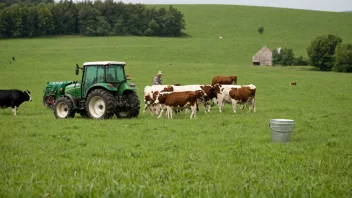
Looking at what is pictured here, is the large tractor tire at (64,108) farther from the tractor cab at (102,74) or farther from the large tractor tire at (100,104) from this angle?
the large tractor tire at (100,104)

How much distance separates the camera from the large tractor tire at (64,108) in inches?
655

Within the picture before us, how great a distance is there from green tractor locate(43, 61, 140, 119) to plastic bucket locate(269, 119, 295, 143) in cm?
693

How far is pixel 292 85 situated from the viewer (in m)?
36.6

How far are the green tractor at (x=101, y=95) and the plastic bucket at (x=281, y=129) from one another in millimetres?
6928

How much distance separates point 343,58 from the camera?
58.1m

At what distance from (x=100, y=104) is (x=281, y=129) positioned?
7.90m

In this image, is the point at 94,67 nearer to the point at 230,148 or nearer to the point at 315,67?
the point at 230,148

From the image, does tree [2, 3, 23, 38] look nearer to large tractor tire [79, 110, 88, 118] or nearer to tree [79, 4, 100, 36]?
tree [79, 4, 100, 36]

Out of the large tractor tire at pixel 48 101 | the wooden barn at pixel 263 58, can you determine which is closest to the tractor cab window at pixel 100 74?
the large tractor tire at pixel 48 101

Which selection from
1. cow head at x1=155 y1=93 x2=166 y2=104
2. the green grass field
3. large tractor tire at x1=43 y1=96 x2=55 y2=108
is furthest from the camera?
large tractor tire at x1=43 y1=96 x2=55 y2=108

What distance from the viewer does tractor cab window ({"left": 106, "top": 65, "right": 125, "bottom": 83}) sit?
16.4 m

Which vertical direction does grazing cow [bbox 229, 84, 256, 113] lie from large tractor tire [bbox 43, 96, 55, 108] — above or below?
above

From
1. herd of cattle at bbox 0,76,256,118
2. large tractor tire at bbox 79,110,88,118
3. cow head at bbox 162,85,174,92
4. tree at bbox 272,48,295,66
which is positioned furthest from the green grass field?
tree at bbox 272,48,295,66

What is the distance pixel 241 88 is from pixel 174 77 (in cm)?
2175
